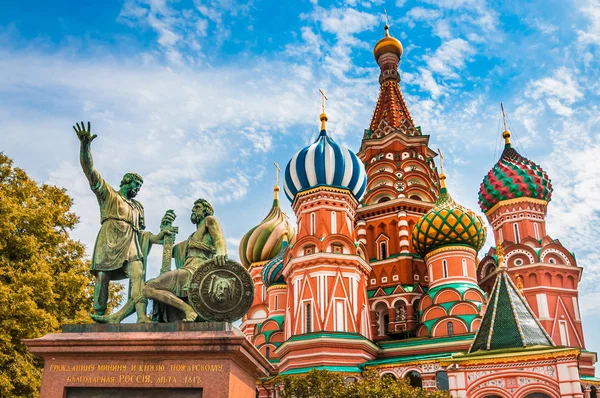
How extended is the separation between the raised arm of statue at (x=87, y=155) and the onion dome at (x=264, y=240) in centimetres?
3261

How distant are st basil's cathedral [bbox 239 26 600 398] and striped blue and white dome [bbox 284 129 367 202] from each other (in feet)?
0.23

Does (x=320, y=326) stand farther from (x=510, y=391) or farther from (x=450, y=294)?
(x=510, y=391)

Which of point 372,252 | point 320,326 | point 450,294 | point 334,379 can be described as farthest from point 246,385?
point 372,252

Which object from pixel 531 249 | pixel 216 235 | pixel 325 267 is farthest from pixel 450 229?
pixel 216 235

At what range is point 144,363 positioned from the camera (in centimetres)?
781

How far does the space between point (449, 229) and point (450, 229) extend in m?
0.05

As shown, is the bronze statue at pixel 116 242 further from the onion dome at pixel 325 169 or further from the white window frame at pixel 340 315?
the onion dome at pixel 325 169

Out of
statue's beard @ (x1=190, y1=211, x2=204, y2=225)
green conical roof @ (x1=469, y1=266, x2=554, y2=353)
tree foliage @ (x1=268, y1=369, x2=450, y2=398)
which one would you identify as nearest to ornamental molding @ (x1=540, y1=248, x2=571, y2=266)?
green conical roof @ (x1=469, y1=266, x2=554, y2=353)

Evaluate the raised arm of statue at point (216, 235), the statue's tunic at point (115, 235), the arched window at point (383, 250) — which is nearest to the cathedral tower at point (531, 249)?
the arched window at point (383, 250)

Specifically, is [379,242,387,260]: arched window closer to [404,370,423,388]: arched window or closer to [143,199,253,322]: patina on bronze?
[404,370,423,388]: arched window

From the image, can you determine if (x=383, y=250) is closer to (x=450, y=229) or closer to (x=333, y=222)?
(x=450, y=229)

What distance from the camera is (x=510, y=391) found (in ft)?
60.1

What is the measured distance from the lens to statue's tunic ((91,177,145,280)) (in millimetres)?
8992

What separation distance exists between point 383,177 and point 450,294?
1058cm
